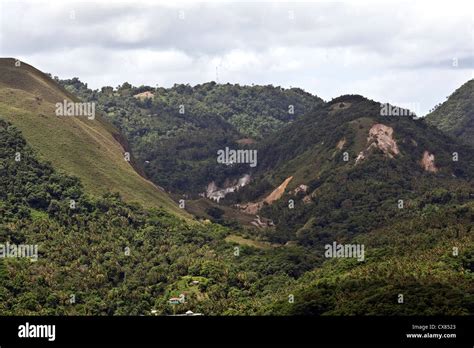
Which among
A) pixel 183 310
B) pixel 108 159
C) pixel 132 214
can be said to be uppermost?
pixel 108 159

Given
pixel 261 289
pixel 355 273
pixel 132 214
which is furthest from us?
pixel 132 214

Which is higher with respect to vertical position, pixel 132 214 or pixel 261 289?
pixel 132 214

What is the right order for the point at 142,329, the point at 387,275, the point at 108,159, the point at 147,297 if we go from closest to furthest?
1. the point at 142,329
2. the point at 387,275
3. the point at 147,297
4. the point at 108,159

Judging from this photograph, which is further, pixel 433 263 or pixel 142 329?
pixel 433 263

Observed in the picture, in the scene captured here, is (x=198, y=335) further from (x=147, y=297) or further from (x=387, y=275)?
(x=147, y=297)

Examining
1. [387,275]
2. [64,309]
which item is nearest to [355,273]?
[387,275]

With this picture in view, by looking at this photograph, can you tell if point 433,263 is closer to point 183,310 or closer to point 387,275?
point 387,275
